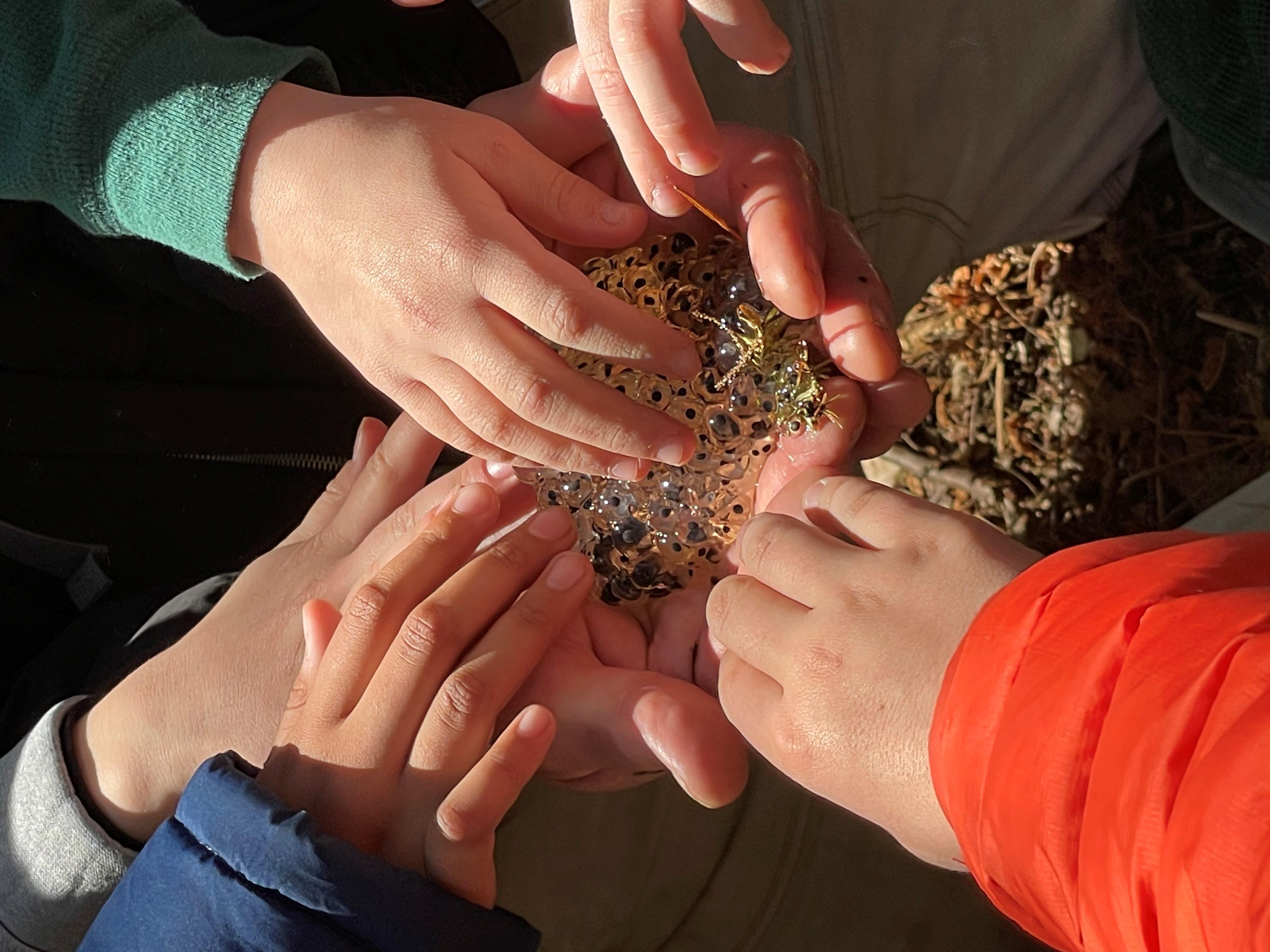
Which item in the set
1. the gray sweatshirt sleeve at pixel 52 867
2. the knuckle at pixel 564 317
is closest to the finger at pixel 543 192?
the knuckle at pixel 564 317

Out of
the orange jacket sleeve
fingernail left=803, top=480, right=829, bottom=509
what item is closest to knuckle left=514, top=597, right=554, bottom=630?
fingernail left=803, top=480, right=829, bottom=509

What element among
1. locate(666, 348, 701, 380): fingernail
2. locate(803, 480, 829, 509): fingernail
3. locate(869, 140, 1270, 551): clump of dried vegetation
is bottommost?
locate(869, 140, 1270, 551): clump of dried vegetation

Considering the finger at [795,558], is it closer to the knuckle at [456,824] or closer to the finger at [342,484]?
the knuckle at [456,824]

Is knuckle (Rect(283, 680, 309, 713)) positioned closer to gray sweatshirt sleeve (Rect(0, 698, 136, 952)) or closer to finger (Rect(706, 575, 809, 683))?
gray sweatshirt sleeve (Rect(0, 698, 136, 952))

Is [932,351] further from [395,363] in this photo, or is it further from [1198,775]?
[1198,775]

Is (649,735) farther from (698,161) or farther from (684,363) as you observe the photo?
(698,161)

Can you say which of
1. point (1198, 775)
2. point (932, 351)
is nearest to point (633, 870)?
point (1198, 775)
